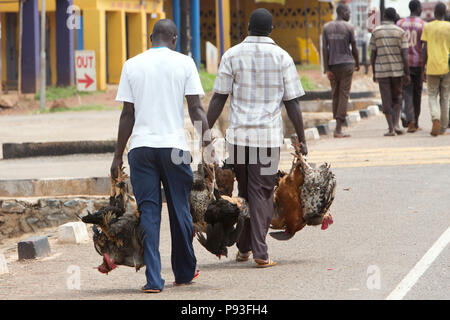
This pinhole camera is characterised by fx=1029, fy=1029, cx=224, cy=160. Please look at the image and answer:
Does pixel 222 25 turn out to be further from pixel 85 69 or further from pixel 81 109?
pixel 85 69

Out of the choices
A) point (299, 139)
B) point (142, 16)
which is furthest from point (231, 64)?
point (142, 16)

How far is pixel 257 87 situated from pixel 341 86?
370 inches

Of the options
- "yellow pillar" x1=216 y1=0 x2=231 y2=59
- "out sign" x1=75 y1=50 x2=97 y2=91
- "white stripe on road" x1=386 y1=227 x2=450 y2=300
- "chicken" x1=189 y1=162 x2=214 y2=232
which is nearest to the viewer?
"white stripe on road" x1=386 y1=227 x2=450 y2=300

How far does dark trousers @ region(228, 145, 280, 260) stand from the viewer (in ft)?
25.8

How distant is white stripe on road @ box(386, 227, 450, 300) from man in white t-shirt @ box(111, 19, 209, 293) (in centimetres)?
150

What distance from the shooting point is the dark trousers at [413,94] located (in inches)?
679

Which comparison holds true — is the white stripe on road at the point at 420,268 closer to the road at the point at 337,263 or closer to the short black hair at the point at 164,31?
the road at the point at 337,263

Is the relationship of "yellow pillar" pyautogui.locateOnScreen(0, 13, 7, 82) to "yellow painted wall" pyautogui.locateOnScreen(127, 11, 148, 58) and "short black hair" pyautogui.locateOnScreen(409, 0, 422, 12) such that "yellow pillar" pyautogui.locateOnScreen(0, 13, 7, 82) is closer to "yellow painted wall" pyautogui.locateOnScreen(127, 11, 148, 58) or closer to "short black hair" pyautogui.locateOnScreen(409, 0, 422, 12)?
"yellow painted wall" pyautogui.locateOnScreen(127, 11, 148, 58)

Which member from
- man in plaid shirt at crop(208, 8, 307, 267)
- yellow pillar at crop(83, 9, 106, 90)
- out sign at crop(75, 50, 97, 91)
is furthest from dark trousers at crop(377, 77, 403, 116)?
yellow pillar at crop(83, 9, 106, 90)

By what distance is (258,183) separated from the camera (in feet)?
26.0

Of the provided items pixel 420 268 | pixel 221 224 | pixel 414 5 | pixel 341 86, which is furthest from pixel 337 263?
pixel 414 5

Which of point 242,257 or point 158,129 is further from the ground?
point 158,129

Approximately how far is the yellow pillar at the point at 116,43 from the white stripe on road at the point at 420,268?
27.4 meters

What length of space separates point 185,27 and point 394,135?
23.7 m
